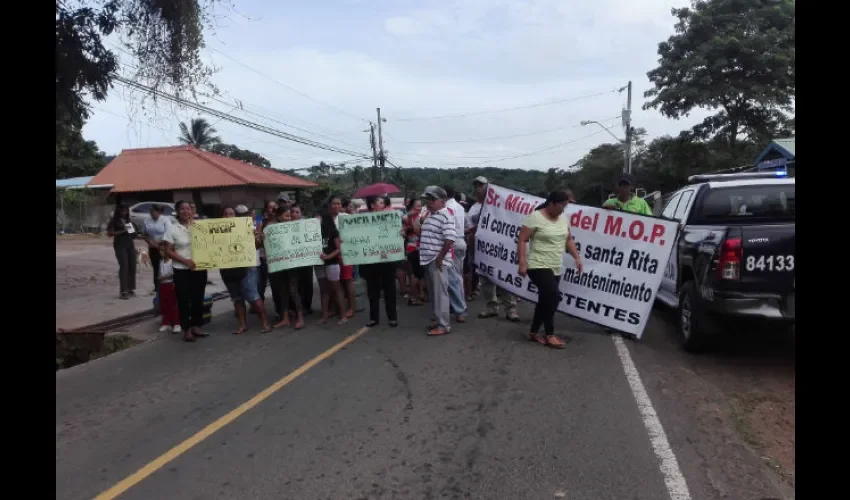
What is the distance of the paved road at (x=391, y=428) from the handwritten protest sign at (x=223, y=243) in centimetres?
138

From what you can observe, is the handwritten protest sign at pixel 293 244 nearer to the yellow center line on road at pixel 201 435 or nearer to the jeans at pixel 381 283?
the jeans at pixel 381 283

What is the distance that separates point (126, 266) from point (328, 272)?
558 cm

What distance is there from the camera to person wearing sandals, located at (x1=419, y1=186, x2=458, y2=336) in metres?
8.15

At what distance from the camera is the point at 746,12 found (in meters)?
32.8

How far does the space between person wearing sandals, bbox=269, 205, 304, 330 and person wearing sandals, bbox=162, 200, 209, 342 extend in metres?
1.01

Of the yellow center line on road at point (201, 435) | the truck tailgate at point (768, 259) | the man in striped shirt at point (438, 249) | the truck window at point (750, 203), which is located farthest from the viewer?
the man in striped shirt at point (438, 249)

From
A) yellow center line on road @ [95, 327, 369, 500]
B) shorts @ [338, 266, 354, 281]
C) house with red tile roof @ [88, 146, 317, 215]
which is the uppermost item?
house with red tile roof @ [88, 146, 317, 215]

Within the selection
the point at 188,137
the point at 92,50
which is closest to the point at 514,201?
the point at 92,50

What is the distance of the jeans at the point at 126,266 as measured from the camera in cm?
1228

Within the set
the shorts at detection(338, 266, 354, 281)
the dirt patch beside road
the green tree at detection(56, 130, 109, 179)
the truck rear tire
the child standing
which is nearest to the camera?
the truck rear tire

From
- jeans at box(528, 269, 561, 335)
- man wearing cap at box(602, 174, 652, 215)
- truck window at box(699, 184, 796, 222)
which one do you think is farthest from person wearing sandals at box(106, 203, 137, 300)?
truck window at box(699, 184, 796, 222)

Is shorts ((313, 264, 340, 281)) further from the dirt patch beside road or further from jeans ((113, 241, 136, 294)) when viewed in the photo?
jeans ((113, 241, 136, 294))

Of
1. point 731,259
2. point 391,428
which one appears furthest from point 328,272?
point 731,259

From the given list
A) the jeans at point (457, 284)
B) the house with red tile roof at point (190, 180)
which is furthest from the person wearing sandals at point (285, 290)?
the house with red tile roof at point (190, 180)
